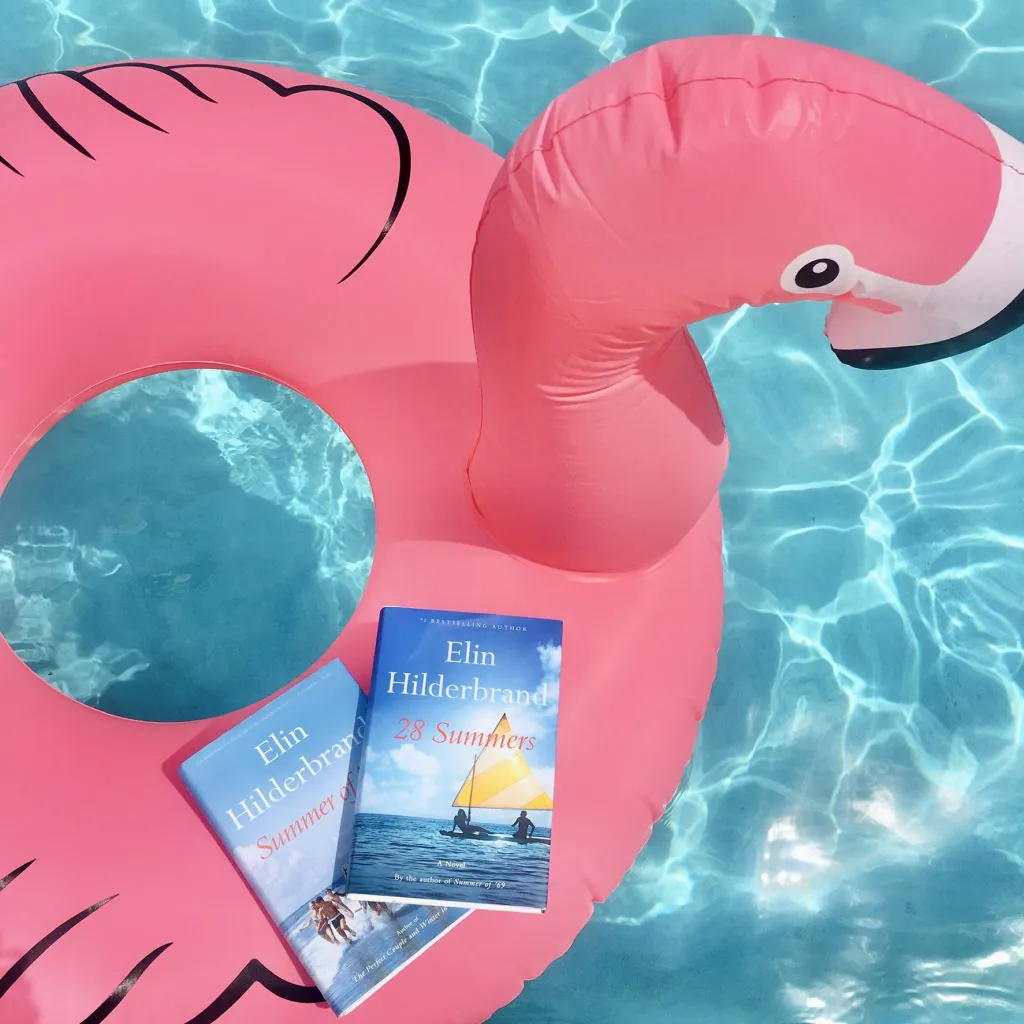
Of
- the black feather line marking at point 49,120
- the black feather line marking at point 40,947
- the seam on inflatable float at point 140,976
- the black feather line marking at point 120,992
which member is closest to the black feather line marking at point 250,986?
the seam on inflatable float at point 140,976

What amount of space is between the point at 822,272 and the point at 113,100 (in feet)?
4.96

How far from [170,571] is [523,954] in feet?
4.17

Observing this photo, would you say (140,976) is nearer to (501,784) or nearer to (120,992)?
(120,992)

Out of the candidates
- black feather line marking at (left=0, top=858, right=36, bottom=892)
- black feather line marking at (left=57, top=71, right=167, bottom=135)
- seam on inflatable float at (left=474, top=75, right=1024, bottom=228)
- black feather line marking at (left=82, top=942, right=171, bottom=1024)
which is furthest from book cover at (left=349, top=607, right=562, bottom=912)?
black feather line marking at (left=57, top=71, right=167, bottom=135)

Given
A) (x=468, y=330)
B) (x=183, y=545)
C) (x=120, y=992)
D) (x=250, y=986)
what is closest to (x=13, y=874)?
(x=120, y=992)

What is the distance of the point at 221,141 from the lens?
179 cm

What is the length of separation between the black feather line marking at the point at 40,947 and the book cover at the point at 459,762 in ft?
1.42

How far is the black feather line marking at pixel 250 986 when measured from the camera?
1458mm

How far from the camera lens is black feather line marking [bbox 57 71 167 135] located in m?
1.80

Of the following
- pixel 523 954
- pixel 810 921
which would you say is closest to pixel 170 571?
pixel 523 954

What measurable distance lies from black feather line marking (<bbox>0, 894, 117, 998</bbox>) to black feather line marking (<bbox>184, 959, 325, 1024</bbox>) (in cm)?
24

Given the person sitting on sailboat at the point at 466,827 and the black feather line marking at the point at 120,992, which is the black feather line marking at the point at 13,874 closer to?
the black feather line marking at the point at 120,992

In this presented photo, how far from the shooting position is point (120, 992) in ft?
4.71

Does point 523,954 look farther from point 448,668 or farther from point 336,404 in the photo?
point 336,404
